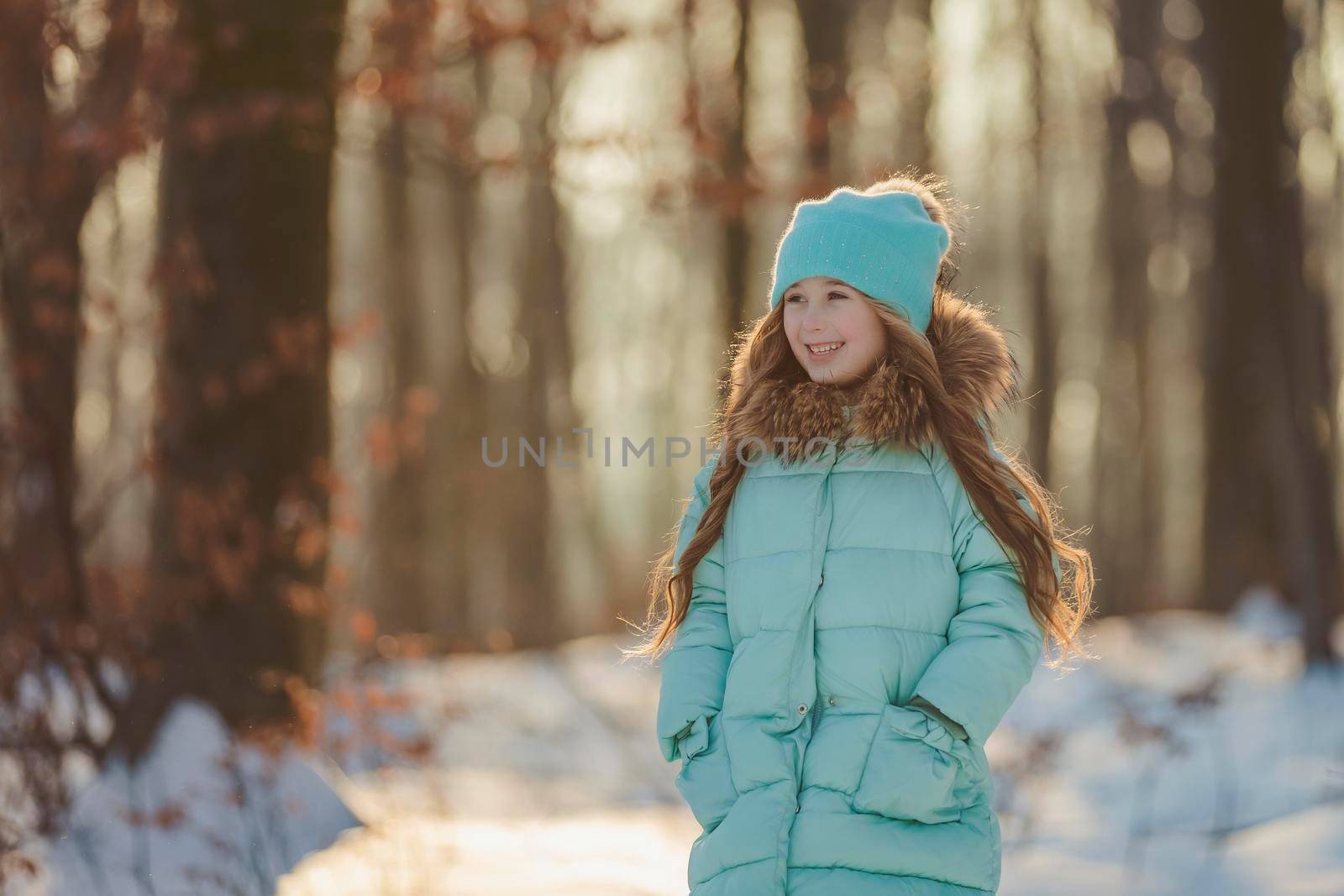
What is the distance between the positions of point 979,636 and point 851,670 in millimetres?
275

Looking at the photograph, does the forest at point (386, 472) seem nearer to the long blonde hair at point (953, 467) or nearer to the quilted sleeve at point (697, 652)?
the long blonde hair at point (953, 467)

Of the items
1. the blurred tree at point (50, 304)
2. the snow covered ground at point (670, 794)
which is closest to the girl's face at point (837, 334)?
the snow covered ground at point (670, 794)

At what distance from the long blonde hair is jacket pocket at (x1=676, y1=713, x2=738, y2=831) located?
0.95ft

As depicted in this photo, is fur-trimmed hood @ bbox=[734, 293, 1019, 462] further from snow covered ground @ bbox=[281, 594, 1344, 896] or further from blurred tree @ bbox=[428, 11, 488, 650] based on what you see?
blurred tree @ bbox=[428, 11, 488, 650]

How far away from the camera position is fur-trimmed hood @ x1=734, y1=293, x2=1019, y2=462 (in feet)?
10.2

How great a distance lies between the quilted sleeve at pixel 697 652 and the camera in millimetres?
3074

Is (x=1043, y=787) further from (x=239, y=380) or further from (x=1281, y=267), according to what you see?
(x=1281, y=267)

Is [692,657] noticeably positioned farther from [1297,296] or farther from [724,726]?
[1297,296]

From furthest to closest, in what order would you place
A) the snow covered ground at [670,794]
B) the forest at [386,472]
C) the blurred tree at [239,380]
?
the blurred tree at [239,380] < the forest at [386,472] < the snow covered ground at [670,794]

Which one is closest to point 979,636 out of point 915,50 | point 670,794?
point 670,794

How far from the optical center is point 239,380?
21.6ft

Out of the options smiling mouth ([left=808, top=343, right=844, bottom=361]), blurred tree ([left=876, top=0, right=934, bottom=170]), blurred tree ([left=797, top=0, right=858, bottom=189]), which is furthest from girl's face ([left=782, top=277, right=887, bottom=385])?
blurred tree ([left=876, top=0, right=934, bottom=170])

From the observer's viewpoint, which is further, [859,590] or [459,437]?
[459,437]

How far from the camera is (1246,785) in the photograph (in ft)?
25.1
